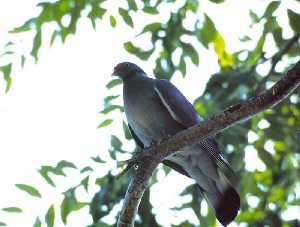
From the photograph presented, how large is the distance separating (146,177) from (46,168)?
1069mm

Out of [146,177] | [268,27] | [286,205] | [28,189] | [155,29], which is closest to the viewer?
[146,177]

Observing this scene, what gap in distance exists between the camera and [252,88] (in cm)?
503

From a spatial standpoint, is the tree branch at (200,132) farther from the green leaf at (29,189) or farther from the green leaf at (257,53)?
the green leaf at (257,53)

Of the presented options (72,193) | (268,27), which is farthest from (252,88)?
(72,193)

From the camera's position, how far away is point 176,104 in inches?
184

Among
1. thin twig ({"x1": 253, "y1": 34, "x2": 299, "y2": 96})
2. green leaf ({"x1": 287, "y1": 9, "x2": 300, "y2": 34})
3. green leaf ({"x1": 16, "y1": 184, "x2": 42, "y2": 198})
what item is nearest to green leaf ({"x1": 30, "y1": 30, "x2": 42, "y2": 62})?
green leaf ({"x1": 16, "y1": 184, "x2": 42, "y2": 198})

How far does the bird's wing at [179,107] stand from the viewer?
14.4 ft

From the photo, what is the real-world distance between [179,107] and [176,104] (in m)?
0.05

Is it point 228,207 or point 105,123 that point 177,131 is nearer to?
point 105,123

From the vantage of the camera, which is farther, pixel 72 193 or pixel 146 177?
pixel 72 193

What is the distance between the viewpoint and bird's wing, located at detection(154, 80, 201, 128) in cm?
457

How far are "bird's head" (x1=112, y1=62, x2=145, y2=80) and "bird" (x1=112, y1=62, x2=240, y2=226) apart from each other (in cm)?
48

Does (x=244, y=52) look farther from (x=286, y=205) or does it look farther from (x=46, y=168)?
(x=46, y=168)

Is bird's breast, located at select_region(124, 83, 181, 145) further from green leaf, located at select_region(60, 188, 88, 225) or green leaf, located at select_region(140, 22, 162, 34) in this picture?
green leaf, located at select_region(60, 188, 88, 225)
